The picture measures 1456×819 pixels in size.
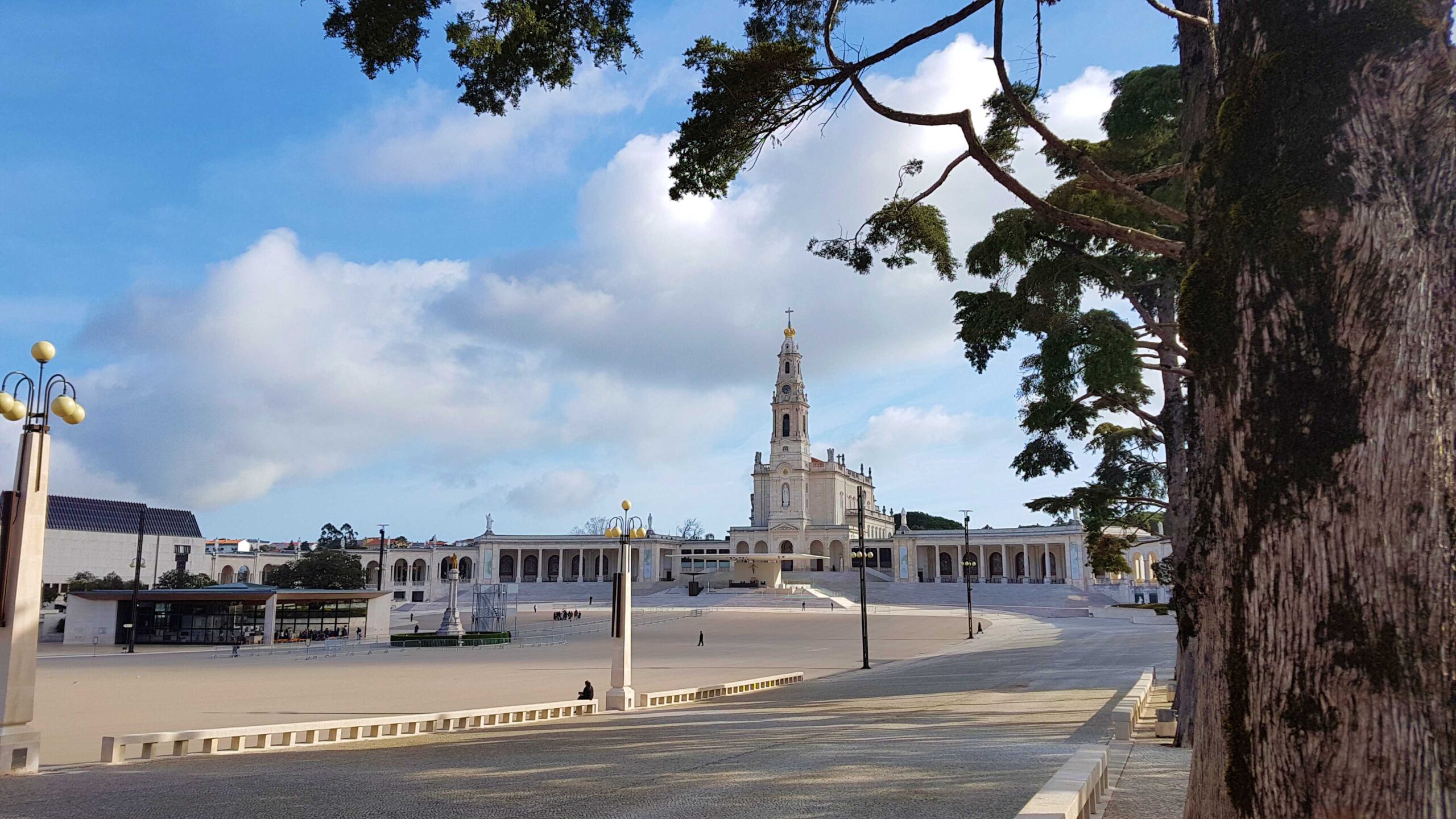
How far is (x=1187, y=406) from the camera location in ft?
38.5

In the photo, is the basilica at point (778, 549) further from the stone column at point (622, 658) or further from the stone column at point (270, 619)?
the stone column at point (622, 658)

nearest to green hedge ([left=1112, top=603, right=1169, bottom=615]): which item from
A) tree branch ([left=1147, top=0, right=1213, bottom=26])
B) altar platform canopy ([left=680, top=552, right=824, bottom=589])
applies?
altar platform canopy ([left=680, top=552, right=824, bottom=589])

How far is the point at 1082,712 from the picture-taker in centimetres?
1548

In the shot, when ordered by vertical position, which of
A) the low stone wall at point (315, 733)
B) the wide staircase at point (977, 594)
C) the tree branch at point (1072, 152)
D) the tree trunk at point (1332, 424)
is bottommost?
the wide staircase at point (977, 594)

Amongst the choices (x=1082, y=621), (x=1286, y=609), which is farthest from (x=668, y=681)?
(x=1082, y=621)

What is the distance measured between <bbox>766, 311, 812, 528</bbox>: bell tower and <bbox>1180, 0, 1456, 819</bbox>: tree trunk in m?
93.0

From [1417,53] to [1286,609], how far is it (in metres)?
2.40

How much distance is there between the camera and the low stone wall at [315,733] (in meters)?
10.3

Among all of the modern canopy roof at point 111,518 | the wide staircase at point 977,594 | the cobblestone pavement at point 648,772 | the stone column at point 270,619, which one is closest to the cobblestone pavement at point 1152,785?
the cobblestone pavement at point 648,772

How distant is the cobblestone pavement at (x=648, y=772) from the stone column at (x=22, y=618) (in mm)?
531

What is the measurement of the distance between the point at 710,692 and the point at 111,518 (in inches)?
3771

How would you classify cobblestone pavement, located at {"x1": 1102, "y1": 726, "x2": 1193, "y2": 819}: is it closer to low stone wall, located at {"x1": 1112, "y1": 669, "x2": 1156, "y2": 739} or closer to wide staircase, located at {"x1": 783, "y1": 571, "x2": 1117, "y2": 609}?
low stone wall, located at {"x1": 1112, "y1": 669, "x2": 1156, "y2": 739}

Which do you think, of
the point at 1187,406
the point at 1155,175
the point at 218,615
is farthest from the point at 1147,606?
the point at 1155,175

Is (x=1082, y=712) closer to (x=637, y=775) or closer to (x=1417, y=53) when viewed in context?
(x=637, y=775)
